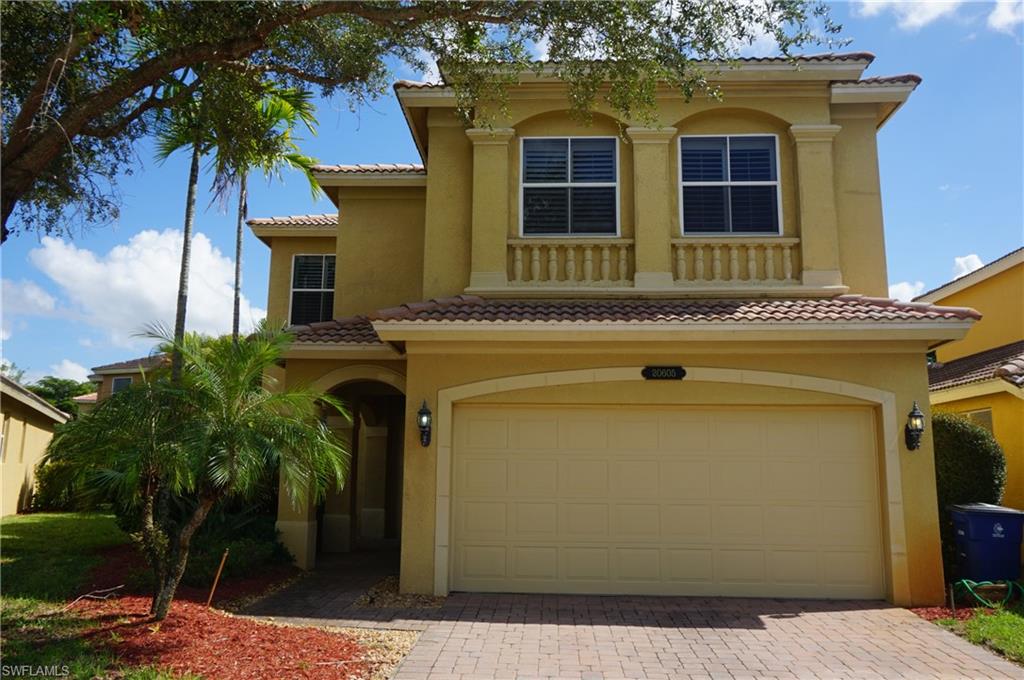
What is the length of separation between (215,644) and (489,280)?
6.16 metres

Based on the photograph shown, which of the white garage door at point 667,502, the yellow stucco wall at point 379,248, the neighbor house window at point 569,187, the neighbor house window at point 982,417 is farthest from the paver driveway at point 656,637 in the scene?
the neighbor house window at point 982,417

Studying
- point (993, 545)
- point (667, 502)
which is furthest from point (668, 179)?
point (993, 545)

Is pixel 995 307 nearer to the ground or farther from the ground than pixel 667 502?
farther from the ground

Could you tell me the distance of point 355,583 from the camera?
10.4 m

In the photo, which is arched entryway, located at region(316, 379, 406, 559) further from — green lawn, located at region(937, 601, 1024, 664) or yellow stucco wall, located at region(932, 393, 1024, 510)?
yellow stucco wall, located at region(932, 393, 1024, 510)

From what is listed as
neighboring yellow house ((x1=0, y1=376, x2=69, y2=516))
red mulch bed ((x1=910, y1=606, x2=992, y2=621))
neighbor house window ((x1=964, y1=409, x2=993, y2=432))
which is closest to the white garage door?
red mulch bed ((x1=910, y1=606, x2=992, y2=621))

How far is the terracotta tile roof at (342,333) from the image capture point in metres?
11.3

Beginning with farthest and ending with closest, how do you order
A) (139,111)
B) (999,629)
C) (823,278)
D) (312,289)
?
(312,289) < (823,278) < (139,111) < (999,629)

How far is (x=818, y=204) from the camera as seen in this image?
36.0ft

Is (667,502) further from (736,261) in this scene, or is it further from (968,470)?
(968,470)

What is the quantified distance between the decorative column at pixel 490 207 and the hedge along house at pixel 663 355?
0.11 ft

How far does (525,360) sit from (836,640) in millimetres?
4913

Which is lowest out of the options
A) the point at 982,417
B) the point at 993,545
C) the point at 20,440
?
the point at 993,545

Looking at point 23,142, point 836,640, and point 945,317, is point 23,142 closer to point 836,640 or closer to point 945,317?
point 836,640
